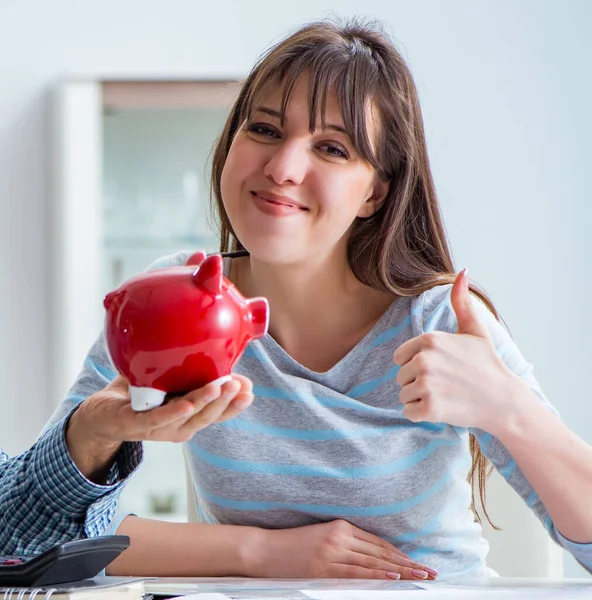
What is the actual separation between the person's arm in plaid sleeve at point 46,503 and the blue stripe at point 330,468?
23cm

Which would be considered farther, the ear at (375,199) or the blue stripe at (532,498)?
→ the ear at (375,199)

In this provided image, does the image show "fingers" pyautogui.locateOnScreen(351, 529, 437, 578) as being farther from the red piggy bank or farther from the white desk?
the red piggy bank

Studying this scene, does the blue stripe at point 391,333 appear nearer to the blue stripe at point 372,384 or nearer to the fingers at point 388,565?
the blue stripe at point 372,384

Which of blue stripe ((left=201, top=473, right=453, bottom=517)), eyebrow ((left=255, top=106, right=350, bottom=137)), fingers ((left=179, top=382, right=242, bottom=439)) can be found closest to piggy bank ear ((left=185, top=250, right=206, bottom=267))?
fingers ((left=179, top=382, right=242, bottom=439))

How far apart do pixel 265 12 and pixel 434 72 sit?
2.06ft

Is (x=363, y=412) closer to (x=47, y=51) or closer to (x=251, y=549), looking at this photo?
(x=251, y=549)

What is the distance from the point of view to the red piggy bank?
2.68ft

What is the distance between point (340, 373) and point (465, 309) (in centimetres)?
30

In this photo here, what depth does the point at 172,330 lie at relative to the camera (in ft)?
2.67

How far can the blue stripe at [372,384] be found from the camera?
4.19 feet

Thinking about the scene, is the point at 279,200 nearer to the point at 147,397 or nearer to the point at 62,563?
the point at 147,397

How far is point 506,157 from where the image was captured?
10.1ft

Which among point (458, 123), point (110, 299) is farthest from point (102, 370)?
point (458, 123)

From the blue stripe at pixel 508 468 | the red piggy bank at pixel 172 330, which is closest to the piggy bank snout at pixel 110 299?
the red piggy bank at pixel 172 330
